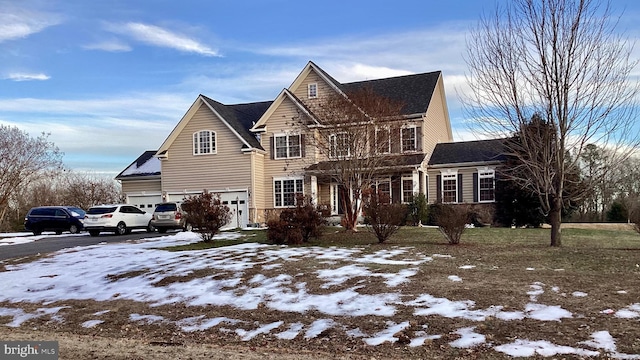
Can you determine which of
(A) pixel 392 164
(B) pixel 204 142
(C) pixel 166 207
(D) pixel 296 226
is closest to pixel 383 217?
(D) pixel 296 226

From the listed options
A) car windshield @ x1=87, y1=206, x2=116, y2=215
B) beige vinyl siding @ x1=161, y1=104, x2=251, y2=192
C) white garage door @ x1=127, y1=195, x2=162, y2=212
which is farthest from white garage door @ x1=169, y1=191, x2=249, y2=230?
car windshield @ x1=87, y1=206, x2=116, y2=215

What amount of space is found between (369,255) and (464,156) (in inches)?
706

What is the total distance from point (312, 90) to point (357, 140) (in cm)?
1061

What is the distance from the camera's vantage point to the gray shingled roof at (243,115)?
3036cm

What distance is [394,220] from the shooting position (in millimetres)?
15484

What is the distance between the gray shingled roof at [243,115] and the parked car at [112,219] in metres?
7.29

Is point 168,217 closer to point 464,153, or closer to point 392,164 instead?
point 392,164

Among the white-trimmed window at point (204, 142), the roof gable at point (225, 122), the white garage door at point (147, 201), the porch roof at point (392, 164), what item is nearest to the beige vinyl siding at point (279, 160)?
the roof gable at point (225, 122)

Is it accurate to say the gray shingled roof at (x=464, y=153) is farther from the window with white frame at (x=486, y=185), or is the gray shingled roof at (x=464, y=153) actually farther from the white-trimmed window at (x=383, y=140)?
the white-trimmed window at (x=383, y=140)

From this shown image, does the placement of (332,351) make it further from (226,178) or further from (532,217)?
(226,178)

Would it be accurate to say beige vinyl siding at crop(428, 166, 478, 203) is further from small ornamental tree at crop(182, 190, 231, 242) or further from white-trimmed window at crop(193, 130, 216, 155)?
small ornamental tree at crop(182, 190, 231, 242)

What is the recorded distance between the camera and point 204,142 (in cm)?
3064

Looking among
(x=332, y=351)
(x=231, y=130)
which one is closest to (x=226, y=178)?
(x=231, y=130)

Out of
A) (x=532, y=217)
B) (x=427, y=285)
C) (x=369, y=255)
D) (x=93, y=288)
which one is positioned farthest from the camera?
(x=532, y=217)
